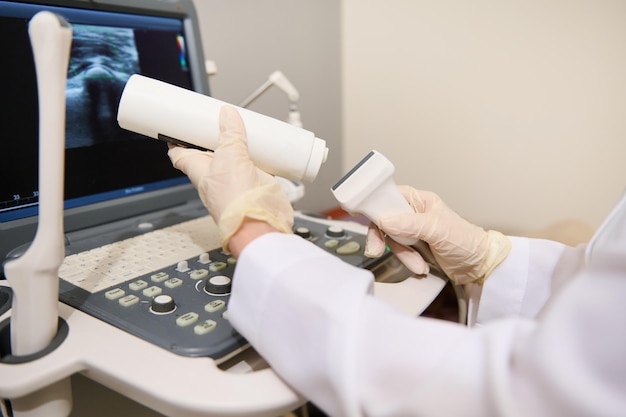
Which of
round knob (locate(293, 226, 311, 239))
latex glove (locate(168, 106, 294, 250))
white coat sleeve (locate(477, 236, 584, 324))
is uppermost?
latex glove (locate(168, 106, 294, 250))

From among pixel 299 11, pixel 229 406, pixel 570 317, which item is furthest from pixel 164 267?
pixel 299 11

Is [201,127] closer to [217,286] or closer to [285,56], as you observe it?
[217,286]

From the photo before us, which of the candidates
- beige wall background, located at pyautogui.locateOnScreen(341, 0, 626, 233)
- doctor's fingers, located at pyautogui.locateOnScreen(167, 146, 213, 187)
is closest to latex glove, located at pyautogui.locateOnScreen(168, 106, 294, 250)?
doctor's fingers, located at pyautogui.locateOnScreen(167, 146, 213, 187)

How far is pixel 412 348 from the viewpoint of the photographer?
361mm

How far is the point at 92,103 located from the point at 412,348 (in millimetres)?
607

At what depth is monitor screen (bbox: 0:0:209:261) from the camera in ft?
1.93

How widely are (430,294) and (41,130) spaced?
482mm

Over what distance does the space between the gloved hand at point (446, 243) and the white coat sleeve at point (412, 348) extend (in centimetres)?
20

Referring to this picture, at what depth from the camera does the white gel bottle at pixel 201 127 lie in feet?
1.73

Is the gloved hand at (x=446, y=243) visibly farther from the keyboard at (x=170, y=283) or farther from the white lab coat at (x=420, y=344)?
the white lab coat at (x=420, y=344)

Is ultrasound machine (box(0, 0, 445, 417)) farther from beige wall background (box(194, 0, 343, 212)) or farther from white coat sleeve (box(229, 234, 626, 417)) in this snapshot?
beige wall background (box(194, 0, 343, 212))

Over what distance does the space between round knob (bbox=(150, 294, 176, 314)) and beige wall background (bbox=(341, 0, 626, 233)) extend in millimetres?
1184

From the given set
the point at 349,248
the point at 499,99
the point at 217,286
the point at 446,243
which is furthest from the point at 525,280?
the point at 499,99

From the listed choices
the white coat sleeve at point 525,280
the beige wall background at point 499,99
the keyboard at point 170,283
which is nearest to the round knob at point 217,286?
the keyboard at point 170,283
